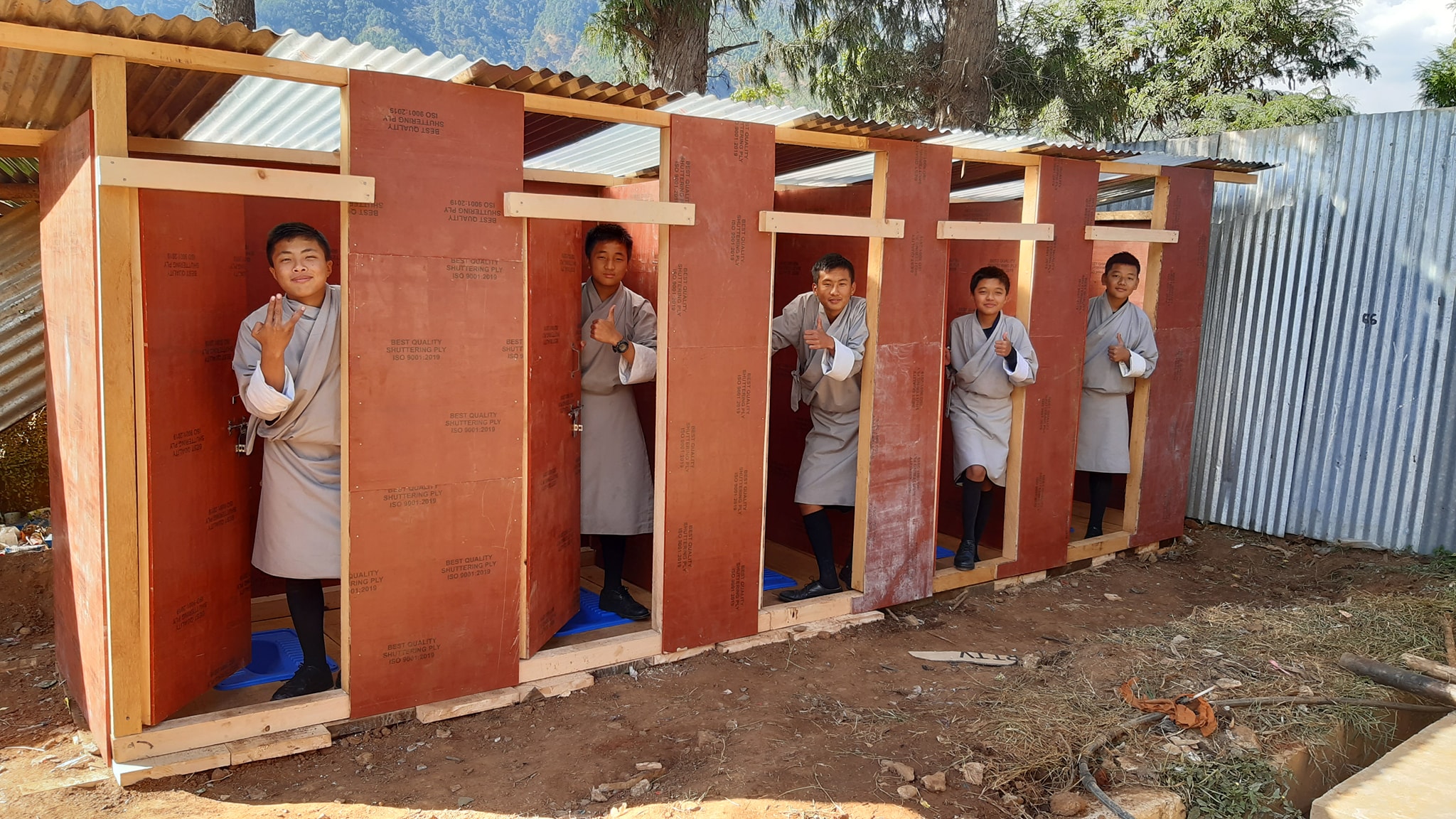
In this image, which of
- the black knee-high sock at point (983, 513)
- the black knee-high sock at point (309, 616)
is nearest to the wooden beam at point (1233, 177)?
the black knee-high sock at point (983, 513)

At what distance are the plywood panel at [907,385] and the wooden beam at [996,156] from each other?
0.44 ft

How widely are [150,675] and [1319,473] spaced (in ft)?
22.4

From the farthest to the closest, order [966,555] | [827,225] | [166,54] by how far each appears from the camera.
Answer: [966,555] → [827,225] → [166,54]

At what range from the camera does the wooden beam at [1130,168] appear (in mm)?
5750

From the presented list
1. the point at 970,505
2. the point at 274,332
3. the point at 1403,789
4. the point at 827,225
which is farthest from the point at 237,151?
the point at 1403,789

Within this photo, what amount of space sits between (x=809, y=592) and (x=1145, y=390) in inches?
108

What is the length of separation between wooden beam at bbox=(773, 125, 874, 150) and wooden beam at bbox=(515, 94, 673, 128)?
630mm

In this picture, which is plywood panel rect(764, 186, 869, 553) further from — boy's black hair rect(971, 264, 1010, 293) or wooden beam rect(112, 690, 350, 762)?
wooden beam rect(112, 690, 350, 762)

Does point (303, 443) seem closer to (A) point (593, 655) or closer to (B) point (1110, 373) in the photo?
(A) point (593, 655)

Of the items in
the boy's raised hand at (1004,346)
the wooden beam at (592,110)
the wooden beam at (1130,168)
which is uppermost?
the wooden beam at (1130,168)

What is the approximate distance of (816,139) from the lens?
457 cm

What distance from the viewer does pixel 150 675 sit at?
330cm

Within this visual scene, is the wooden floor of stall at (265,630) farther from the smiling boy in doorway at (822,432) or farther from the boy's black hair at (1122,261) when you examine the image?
the boy's black hair at (1122,261)

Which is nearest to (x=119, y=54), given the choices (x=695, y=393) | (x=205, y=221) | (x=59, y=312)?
(x=205, y=221)
